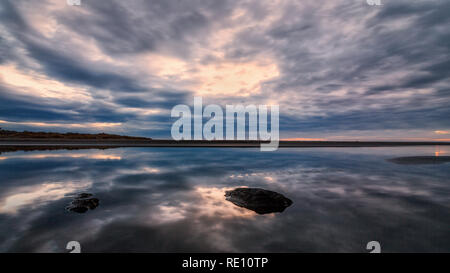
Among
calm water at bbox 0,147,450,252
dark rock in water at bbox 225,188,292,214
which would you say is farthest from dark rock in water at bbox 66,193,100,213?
dark rock in water at bbox 225,188,292,214

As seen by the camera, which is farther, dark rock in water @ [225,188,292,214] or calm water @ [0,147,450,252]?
dark rock in water @ [225,188,292,214]

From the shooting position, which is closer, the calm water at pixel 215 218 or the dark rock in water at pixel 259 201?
the calm water at pixel 215 218

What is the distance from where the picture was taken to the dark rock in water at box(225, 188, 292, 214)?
7.51 m

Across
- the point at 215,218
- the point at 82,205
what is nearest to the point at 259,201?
the point at 215,218

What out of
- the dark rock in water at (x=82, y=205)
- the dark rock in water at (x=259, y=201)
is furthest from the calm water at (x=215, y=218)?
the dark rock in water at (x=259, y=201)

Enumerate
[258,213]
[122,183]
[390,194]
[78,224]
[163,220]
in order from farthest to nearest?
[122,183]
[390,194]
[258,213]
[163,220]
[78,224]

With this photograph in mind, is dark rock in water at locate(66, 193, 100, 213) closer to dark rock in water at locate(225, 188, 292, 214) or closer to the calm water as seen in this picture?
the calm water

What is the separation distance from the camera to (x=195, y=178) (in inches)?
529

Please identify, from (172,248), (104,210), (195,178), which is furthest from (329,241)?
(195,178)

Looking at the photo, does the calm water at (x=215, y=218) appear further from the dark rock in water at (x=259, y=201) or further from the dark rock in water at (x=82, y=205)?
the dark rock in water at (x=259, y=201)

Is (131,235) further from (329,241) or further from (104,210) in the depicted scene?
(329,241)

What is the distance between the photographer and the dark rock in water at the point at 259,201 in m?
7.51

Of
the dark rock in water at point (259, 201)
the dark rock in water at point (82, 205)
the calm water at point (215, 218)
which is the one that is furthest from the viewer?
the dark rock in water at point (259, 201)
